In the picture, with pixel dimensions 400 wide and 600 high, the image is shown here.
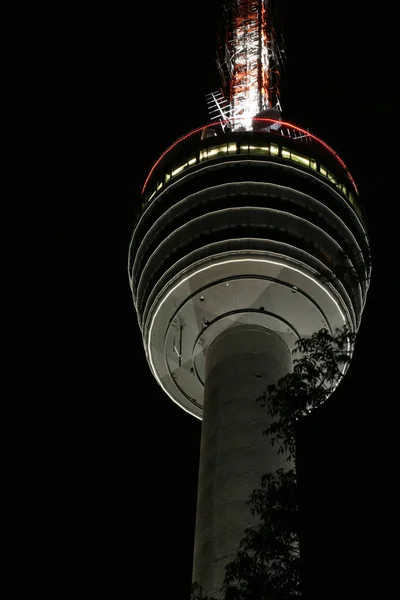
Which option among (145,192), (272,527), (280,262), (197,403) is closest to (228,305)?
(280,262)

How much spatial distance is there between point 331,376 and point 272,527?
3.51 m

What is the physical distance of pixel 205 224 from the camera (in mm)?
33062

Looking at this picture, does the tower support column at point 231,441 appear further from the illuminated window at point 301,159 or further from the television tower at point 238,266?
the illuminated window at point 301,159

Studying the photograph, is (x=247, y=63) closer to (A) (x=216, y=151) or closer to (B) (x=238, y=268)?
(A) (x=216, y=151)

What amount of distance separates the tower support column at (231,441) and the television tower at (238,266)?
49 millimetres

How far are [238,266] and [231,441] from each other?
6.91 metres

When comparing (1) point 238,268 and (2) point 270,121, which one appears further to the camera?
(2) point 270,121

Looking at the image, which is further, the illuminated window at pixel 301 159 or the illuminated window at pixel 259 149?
the illuminated window at pixel 301 159

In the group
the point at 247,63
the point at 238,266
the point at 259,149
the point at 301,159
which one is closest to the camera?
the point at 238,266

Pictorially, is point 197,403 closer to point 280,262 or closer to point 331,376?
point 280,262

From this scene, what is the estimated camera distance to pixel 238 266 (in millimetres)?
31547

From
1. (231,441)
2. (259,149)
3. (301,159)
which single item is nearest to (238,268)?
(259,149)

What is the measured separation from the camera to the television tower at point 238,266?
29.2m

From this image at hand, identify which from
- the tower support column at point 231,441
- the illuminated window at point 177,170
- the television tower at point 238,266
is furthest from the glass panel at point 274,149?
the tower support column at point 231,441
